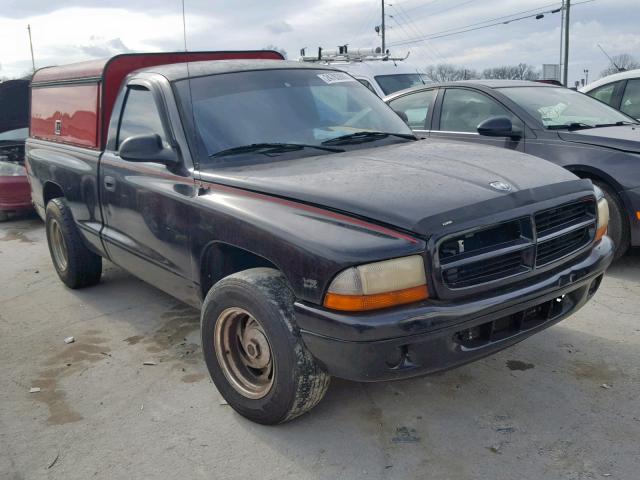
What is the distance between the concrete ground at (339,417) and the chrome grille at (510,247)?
79 centimetres

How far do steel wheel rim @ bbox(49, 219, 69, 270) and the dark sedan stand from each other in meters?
3.13

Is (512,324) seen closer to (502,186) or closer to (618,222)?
(502,186)

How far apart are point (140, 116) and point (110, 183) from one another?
53 centimetres

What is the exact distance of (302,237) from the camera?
8.68 feet

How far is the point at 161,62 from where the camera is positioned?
4.93 metres

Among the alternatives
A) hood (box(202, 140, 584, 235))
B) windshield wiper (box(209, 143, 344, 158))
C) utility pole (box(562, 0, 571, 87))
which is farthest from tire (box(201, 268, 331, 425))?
utility pole (box(562, 0, 571, 87))

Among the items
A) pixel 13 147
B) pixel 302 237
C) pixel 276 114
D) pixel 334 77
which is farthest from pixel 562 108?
pixel 13 147

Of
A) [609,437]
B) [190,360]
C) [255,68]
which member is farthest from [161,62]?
[609,437]

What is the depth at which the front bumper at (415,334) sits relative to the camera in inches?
98.0

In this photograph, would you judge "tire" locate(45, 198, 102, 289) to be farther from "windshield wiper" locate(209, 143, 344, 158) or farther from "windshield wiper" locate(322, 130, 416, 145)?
"windshield wiper" locate(322, 130, 416, 145)

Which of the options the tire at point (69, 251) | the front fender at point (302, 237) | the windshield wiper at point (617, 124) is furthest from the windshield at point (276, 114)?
the windshield wiper at point (617, 124)

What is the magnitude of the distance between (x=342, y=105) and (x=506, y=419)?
2173 millimetres

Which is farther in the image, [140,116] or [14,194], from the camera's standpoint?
[14,194]

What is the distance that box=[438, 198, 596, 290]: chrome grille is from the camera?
8.53ft
